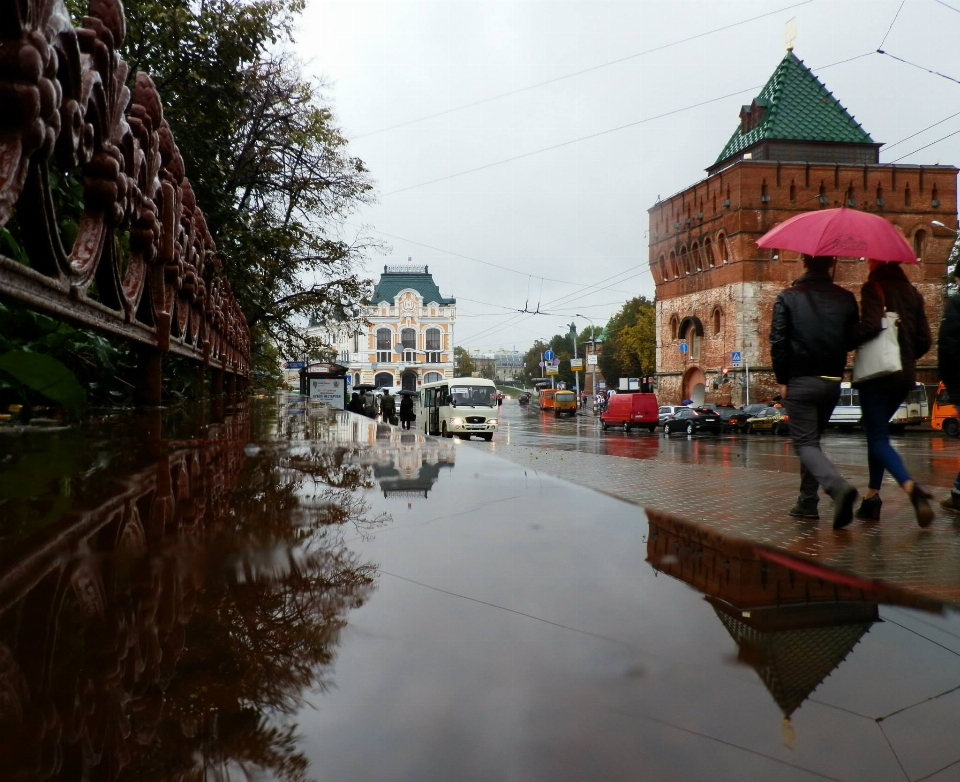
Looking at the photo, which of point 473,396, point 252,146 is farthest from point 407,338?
point 252,146

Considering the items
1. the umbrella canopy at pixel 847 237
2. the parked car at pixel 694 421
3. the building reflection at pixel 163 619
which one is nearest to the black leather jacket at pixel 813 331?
the umbrella canopy at pixel 847 237

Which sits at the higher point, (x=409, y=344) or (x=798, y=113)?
(x=798, y=113)

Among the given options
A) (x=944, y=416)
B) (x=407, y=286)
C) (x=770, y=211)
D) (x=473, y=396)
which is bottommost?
(x=944, y=416)

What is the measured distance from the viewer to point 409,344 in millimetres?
93625

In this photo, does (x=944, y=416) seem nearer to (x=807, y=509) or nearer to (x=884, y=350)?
(x=884, y=350)

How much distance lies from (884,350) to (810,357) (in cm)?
53

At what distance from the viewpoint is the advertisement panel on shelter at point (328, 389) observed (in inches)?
1128

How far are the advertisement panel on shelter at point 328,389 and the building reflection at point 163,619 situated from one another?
2655 cm

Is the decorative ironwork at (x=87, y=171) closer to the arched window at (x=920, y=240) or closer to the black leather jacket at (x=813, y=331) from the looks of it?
the black leather jacket at (x=813, y=331)

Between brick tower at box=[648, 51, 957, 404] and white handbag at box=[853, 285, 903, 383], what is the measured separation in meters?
37.5

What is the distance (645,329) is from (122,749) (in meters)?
71.4

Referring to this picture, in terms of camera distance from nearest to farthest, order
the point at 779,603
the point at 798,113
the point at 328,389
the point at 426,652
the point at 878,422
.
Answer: the point at 426,652
the point at 779,603
the point at 878,422
the point at 328,389
the point at 798,113

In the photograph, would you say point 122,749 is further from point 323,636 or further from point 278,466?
point 278,466

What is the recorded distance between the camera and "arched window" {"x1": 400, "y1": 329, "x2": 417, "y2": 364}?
93188mm
